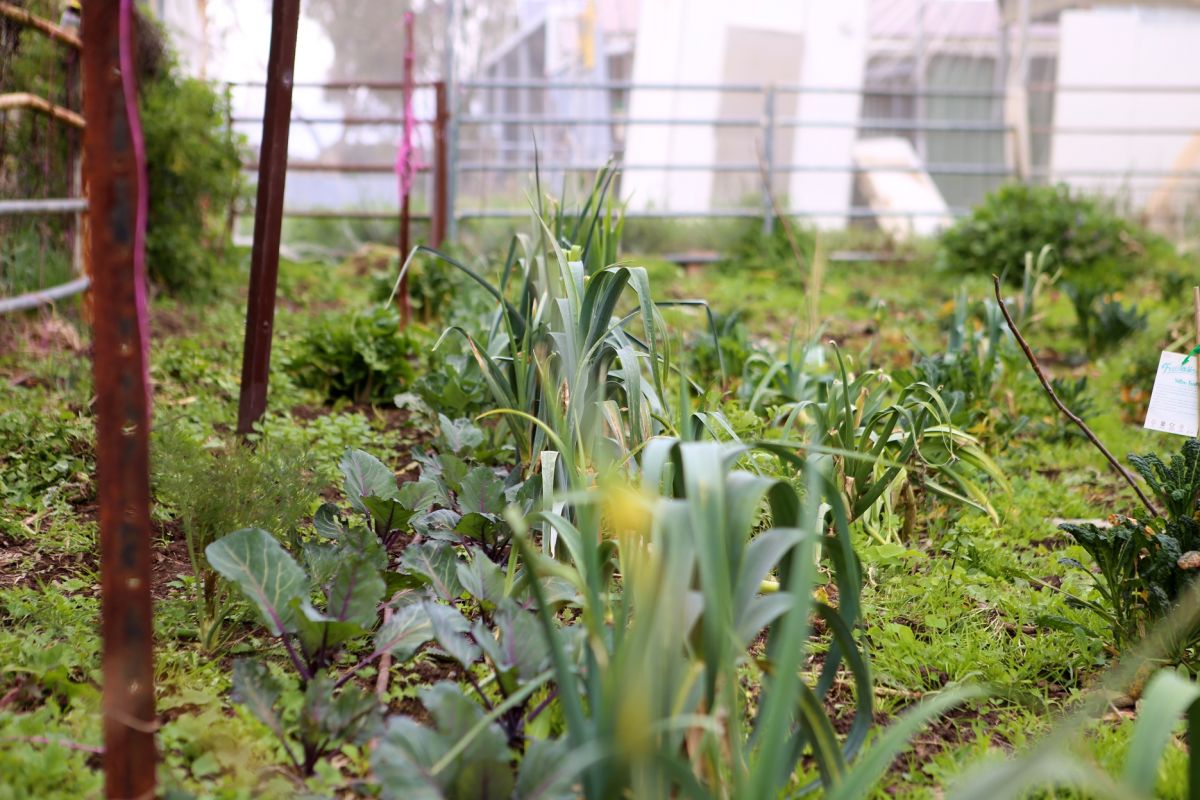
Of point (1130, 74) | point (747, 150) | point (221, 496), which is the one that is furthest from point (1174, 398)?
point (1130, 74)

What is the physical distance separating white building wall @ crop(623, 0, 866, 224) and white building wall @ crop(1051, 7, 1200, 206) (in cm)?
263

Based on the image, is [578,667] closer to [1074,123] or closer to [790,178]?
[790,178]

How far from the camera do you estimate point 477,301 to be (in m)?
4.32

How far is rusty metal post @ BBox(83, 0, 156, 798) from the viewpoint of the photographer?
106 cm

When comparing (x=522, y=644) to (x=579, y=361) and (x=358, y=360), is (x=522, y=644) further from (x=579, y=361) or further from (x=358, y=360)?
(x=358, y=360)

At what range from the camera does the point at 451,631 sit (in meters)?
1.49

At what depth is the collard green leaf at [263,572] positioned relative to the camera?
154cm

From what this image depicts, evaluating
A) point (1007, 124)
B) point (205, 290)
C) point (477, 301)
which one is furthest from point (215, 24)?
point (477, 301)

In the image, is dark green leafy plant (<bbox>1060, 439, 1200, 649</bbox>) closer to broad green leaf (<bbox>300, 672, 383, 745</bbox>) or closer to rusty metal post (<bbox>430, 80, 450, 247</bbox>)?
broad green leaf (<bbox>300, 672, 383, 745</bbox>)

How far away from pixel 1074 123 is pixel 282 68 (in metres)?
10.8

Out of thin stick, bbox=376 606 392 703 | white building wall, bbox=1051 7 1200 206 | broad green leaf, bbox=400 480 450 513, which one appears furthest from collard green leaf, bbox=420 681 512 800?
white building wall, bbox=1051 7 1200 206

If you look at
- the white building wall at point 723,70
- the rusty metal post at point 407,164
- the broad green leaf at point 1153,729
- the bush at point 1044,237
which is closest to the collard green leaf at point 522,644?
the broad green leaf at point 1153,729

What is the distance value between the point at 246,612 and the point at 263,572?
12.5 inches

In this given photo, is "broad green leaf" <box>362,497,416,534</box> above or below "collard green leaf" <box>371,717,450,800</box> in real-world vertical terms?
above
